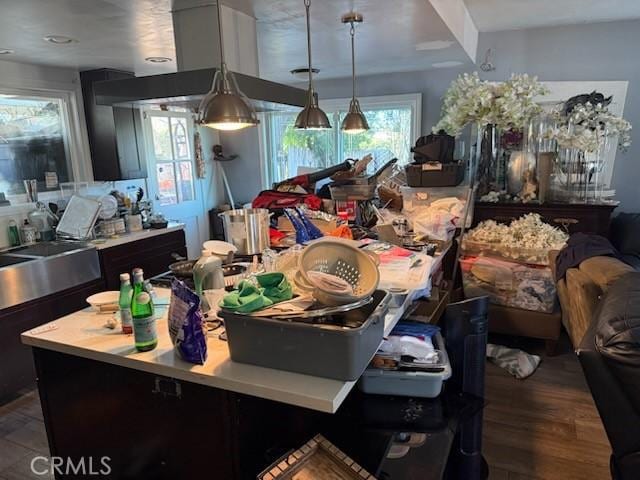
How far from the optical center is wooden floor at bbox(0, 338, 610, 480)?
2043 mm

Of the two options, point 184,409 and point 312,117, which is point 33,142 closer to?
point 312,117

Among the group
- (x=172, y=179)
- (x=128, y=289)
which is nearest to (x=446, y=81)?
(x=172, y=179)

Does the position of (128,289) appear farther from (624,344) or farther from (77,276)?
(77,276)

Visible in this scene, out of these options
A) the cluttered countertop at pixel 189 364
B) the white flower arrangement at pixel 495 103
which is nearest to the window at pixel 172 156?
the white flower arrangement at pixel 495 103

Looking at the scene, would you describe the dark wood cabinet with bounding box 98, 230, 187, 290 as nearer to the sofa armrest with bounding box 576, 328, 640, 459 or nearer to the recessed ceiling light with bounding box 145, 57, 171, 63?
the recessed ceiling light with bounding box 145, 57, 171, 63

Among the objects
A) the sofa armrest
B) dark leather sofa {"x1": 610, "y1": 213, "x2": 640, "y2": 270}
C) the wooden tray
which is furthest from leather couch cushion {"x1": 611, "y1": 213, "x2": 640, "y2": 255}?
the wooden tray

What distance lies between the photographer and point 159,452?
4.66 feet

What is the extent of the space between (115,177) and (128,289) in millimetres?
2838

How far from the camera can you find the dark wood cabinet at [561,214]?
3.14 meters

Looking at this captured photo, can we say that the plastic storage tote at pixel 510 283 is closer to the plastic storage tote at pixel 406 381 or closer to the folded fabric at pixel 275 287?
the plastic storage tote at pixel 406 381

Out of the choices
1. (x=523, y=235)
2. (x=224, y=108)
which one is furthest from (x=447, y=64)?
(x=224, y=108)

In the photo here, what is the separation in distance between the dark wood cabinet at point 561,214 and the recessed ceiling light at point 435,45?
3.99ft

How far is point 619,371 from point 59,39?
3288 millimetres

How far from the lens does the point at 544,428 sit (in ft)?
7.57
